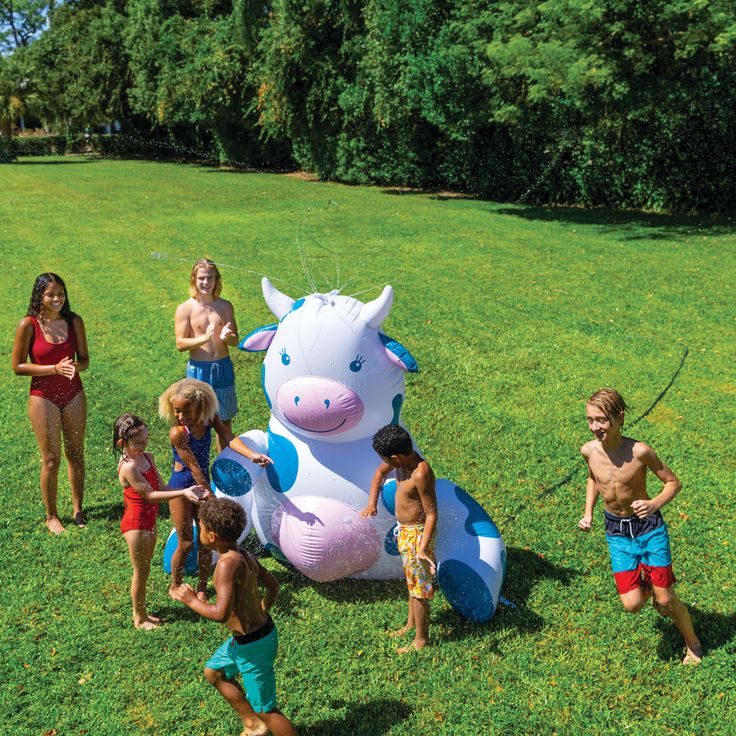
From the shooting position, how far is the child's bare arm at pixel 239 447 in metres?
4.61

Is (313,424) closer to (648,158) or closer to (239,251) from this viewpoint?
(239,251)

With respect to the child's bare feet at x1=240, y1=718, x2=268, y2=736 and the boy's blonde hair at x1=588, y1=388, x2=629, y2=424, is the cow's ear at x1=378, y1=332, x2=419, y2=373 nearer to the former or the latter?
the boy's blonde hair at x1=588, y1=388, x2=629, y2=424

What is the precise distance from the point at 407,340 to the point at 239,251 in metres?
7.18

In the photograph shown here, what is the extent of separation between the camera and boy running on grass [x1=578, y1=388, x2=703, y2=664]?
3988 mm

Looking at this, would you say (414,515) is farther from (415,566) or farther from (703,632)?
(703,632)

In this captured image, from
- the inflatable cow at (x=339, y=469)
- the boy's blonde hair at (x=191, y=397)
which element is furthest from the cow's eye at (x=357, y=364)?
the boy's blonde hair at (x=191, y=397)

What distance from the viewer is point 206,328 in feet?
19.0

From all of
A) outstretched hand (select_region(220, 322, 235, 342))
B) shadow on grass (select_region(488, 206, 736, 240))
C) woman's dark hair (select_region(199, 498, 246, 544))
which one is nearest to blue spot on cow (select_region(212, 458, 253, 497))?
outstretched hand (select_region(220, 322, 235, 342))

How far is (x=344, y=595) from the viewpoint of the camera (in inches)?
192

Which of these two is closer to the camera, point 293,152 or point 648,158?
point 648,158

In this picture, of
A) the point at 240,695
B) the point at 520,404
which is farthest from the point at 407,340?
the point at 240,695

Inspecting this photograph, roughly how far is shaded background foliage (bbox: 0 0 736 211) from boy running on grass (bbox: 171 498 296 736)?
15.2 m

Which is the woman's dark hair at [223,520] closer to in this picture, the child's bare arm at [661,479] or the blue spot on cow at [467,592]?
the blue spot on cow at [467,592]

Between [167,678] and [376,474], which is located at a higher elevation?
[376,474]
